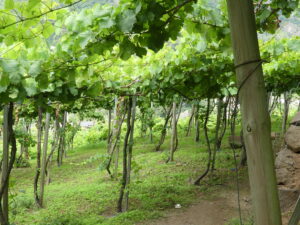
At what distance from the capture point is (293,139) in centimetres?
596

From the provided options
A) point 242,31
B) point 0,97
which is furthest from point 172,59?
point 242,31

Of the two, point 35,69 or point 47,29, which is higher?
point 47,29

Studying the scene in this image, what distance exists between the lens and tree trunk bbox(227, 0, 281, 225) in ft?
3.85

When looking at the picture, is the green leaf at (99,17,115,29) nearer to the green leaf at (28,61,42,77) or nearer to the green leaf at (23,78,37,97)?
the green leaf at (28,61,42,77)

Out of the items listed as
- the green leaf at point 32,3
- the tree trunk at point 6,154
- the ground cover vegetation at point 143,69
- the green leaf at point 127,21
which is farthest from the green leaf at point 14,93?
the green leaf at point 127,21

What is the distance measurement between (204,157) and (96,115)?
23.7 ft

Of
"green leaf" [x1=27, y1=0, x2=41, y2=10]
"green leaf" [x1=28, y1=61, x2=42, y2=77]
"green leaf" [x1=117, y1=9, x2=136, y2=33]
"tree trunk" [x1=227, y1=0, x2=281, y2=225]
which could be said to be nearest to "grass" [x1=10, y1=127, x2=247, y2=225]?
"green leaf" [x1=28, y1=61, x2=42, y2=77]

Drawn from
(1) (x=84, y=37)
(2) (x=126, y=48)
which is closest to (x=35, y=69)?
(1) (x=84, y=37)

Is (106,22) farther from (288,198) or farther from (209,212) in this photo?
(288,198)

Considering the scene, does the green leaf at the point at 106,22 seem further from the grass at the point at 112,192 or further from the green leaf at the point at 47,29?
the grass at the point at 112,192

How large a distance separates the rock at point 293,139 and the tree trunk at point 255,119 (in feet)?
17.1

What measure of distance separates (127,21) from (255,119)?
0.75 m

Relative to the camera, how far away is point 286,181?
5535mm

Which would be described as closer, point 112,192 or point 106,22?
point 106,22
